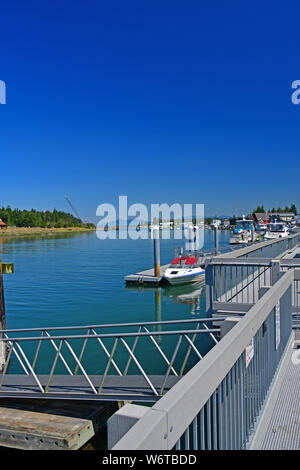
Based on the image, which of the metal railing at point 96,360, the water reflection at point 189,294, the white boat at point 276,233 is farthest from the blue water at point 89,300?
the white boat at point 276,233

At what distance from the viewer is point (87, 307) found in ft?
93.6

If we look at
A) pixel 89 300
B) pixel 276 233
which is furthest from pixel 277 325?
pixel 276 233

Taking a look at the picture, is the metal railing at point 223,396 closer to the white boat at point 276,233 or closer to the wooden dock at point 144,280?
the wooden dock at point 144,280

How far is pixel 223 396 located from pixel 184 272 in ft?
110

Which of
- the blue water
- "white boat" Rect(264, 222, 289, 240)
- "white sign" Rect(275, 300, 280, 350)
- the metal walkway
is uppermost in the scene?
"white boat" Rect(264, 222, 289, 240)

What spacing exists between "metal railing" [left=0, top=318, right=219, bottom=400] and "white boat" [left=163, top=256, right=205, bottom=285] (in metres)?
13.5

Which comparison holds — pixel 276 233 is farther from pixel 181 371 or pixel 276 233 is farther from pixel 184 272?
pixel 181 371

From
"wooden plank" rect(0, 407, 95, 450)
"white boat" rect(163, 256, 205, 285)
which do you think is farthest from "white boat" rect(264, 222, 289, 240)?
"wooden plank" rect(0, 407, 95, 450)

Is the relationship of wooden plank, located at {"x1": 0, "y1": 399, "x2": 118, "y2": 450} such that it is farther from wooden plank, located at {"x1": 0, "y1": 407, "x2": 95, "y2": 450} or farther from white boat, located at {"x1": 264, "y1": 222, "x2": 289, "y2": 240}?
white boat, located at {"x1": 264, "y1": 222, "x2": 289, "y2": 240}

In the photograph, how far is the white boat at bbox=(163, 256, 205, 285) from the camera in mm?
35938

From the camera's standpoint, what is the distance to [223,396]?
2867 mm

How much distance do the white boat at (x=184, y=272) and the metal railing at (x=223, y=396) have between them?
30.5m
